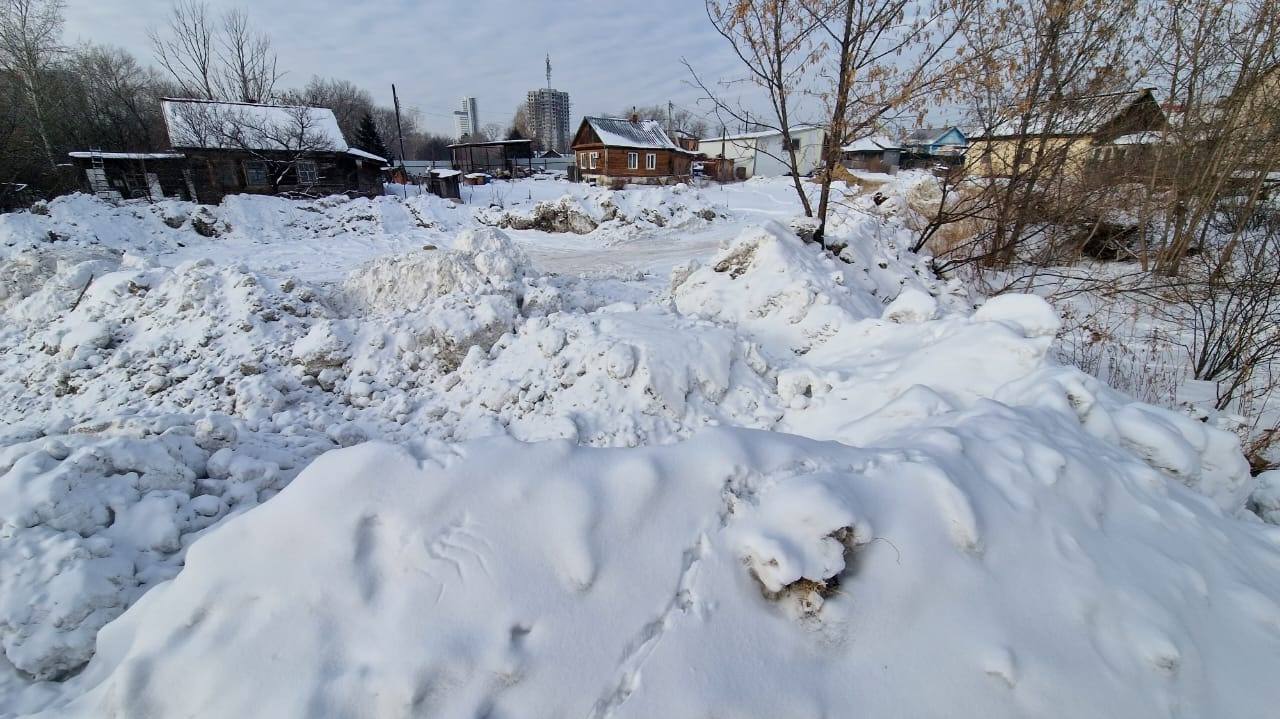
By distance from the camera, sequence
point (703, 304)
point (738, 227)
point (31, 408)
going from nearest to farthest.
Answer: point (31, 408)
point (703, 304)
point (738, 227)

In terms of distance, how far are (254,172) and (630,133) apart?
2247 cm

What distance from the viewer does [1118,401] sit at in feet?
12.8

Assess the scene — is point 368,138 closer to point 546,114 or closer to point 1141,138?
point 1141,138

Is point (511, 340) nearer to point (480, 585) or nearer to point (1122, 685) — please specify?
point (480, 585)

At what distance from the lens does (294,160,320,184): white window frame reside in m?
24.9

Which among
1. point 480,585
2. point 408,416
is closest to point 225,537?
point 480,585

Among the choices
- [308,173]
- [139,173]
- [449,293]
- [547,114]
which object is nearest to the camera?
[449,293]

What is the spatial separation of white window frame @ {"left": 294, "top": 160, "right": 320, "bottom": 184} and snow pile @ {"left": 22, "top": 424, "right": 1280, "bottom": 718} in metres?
28.0

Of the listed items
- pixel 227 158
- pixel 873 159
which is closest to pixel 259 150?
pixel 227 158

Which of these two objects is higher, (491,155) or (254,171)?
(491,155)

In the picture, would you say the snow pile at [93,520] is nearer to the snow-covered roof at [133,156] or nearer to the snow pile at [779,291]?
the snow pile at [779,291]

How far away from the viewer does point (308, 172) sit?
82.6ft

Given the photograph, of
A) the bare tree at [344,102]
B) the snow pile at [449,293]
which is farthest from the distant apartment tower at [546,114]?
the snow pile at [449,293]

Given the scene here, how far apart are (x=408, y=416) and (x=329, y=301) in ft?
11.8
